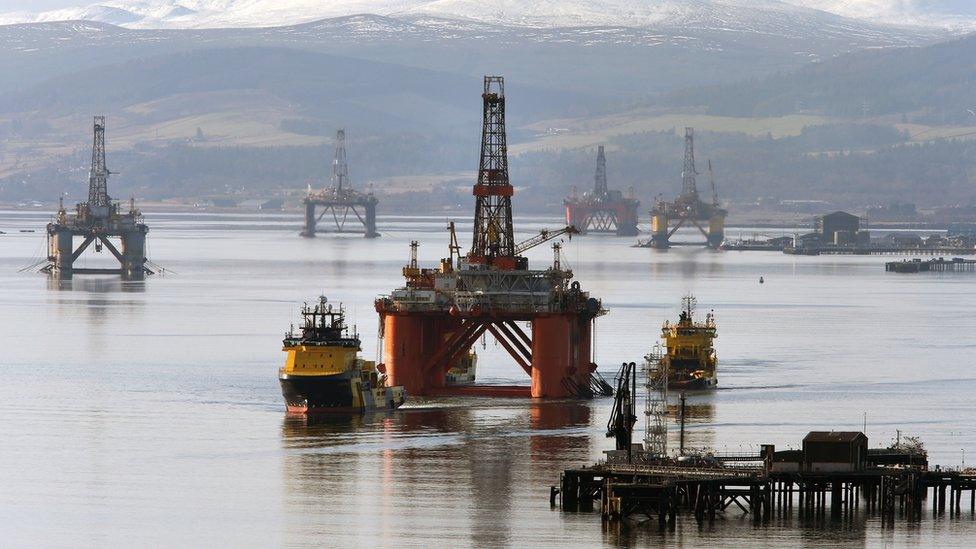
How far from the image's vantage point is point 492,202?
225 ft

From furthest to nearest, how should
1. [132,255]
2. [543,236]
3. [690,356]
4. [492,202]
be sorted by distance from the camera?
[132,255] → [543,236] → [690,356] → [492,202]

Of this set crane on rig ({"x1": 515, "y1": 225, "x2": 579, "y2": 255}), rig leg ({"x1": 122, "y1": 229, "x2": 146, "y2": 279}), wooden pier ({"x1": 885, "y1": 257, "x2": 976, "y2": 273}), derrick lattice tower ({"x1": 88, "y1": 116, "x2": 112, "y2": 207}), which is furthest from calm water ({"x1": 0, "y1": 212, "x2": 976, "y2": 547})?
wooden pier ({"x1": 885, "y1": 257, "x2": 976, "y2": 273})

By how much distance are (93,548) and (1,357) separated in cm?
4135

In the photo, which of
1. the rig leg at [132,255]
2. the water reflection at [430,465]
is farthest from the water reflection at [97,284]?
the water reflection at [430,465]

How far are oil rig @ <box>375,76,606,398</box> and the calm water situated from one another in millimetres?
1365

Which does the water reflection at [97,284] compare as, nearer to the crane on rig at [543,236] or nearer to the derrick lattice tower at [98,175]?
the derrick lattice tower at [98,175]

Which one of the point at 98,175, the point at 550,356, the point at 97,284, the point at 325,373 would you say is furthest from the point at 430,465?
the point at 98,175

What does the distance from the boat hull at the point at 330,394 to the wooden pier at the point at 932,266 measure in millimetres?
118827

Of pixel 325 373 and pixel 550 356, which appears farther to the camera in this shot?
pixel 550 356

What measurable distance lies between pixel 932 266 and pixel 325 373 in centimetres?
13065

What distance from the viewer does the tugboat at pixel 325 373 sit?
61.6 meters

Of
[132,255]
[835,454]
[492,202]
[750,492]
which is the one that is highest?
[492,202]

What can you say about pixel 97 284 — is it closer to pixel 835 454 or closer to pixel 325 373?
pixel 325 373

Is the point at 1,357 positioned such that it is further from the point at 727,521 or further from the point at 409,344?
the point at 727,521
